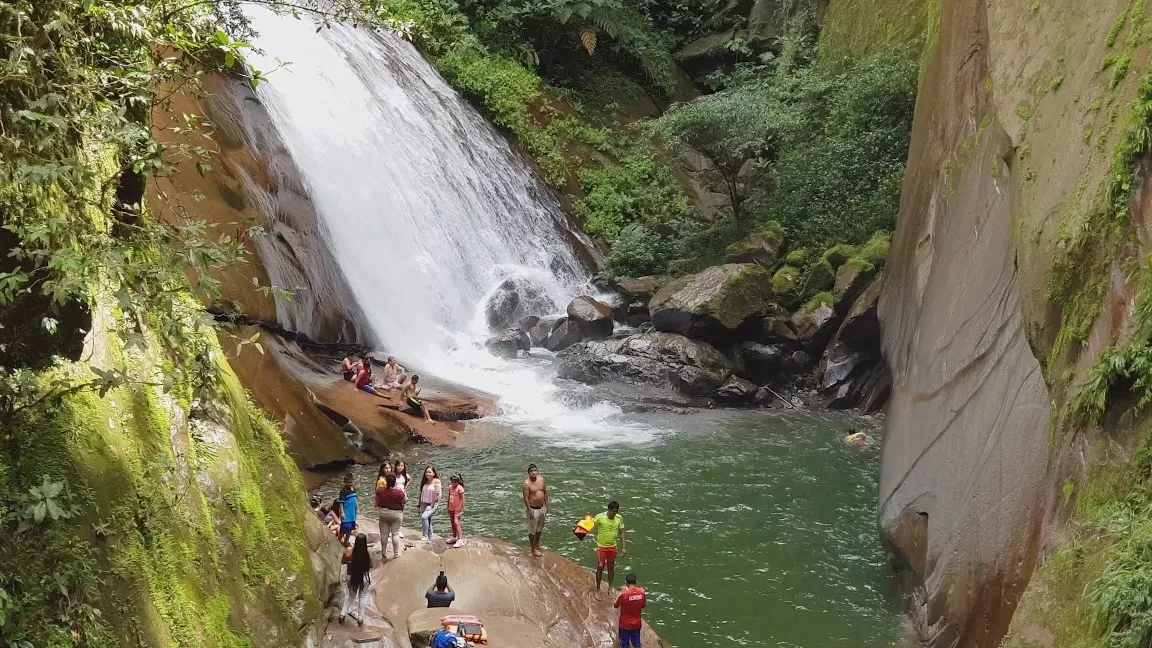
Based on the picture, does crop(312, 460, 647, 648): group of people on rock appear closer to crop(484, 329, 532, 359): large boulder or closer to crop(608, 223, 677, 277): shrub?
crop(484, 329, 532, 359): large boulder

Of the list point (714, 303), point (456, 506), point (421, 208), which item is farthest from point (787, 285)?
point (456, 506)

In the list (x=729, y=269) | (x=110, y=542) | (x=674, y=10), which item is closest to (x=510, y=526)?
(x=110, y=542)

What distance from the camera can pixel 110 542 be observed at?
17.0ft

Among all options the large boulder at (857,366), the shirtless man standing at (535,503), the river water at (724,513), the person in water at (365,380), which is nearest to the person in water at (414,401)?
the person in water at (365,380)

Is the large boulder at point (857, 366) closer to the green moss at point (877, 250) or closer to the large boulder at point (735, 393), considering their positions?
the green moss at point (877, 250)

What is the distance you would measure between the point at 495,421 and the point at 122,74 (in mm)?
11253

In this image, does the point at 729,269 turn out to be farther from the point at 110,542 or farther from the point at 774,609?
the point at 110,542

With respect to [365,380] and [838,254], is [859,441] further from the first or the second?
[365,380]

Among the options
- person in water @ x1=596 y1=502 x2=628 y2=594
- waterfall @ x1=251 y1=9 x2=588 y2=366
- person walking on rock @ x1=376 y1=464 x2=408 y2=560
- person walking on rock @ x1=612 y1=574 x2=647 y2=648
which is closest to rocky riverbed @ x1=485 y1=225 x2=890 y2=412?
waterfall @ x1=251 y1=9 x2=588 y2=366

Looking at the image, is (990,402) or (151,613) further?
(990,402)

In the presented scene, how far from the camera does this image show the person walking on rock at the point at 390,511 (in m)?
9.02

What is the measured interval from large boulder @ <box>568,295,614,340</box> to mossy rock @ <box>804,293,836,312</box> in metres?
4.51

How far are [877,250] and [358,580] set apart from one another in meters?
14.5

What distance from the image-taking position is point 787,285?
20000mm
